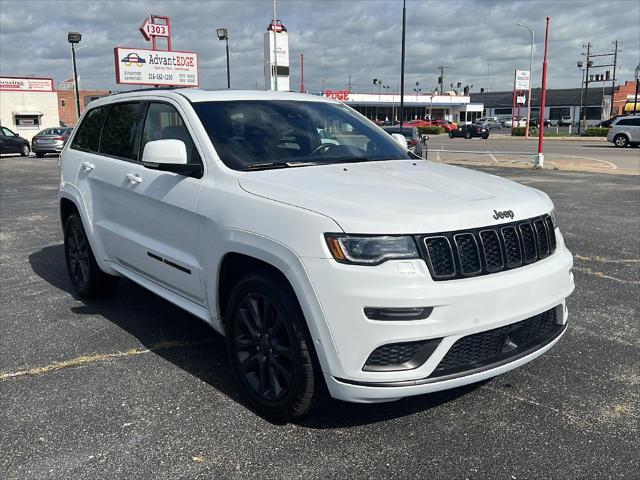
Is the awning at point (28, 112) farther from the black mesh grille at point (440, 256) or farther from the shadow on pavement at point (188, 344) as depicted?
the black mesh grille at point (440, 256)

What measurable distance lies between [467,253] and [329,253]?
67 cm

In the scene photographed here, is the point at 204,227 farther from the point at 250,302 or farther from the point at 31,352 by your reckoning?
the point at 31,352

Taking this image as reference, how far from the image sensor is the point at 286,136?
4086 mm

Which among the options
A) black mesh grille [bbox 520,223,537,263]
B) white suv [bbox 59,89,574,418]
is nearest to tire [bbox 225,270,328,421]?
white suv [bbox 59,89,574,418]

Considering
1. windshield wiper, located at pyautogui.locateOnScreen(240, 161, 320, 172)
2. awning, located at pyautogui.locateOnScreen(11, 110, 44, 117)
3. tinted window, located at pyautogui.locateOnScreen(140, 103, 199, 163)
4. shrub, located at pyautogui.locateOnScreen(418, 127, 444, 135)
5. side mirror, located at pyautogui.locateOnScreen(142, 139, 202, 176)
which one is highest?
awning, located at pyautogui.locateOnScreen(11, 110, 44, 117)

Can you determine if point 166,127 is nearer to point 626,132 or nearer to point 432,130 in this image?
point 626,132

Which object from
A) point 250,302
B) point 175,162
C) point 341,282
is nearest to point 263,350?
point 250,302

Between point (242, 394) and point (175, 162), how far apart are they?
1.46 metres

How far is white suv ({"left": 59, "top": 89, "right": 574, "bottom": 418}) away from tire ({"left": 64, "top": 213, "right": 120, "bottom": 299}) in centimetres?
98

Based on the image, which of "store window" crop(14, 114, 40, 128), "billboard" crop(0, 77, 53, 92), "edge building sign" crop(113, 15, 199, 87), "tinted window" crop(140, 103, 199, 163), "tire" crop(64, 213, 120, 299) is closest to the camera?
"tinted window" crop(140, 103, 199, 163)

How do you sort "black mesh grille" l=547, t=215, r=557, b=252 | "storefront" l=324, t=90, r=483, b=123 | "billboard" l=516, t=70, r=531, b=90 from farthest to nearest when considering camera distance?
"storefront" l=324, t=90, r=483, b=123
"billboard" l=516, t=70, r=531, b=90
"black mesh grille" l=547, t=215, r=557, b=252

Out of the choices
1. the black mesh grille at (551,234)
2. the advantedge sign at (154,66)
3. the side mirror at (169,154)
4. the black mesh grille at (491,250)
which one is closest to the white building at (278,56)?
the advantedge sign at (154,66)

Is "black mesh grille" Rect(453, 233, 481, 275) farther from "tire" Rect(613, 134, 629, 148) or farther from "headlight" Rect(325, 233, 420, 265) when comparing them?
"tire" Rect(613, 134, 629, 148)

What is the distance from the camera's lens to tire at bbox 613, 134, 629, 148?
107 feet
